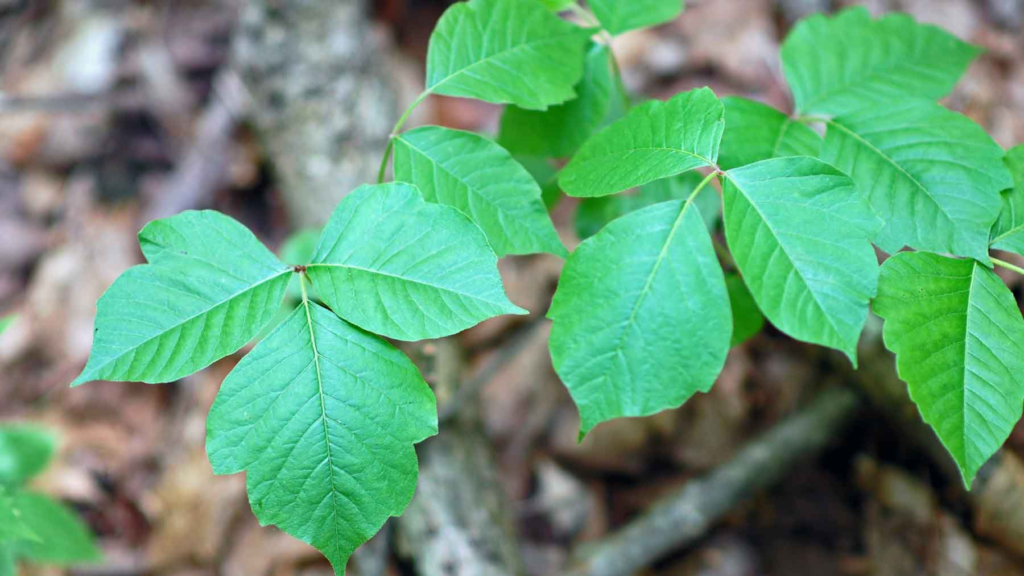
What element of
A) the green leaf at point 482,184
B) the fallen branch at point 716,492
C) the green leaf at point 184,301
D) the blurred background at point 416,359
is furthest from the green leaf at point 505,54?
the fallen branch at point 716,492

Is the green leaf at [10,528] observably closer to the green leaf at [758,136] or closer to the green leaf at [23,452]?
the green leaf at [23,452]

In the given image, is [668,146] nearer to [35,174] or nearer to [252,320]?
[252,320]

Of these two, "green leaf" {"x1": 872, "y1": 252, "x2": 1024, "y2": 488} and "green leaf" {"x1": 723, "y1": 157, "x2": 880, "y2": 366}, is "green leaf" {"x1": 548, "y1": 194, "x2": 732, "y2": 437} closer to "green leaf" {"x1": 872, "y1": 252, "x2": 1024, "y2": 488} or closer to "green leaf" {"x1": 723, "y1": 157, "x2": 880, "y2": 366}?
"green leaf" {"x1": 723, "y1": 157, "x2": 880, "y2": 366}

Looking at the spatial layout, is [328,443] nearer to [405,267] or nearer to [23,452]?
[405,267]

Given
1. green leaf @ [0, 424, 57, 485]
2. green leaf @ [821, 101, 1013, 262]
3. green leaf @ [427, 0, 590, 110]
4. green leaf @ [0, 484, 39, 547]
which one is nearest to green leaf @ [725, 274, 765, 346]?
green leaf @ [821, 101, 1013, 262]

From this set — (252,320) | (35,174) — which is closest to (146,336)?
(252,320)

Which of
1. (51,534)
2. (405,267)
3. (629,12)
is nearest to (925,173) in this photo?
(629,12)
